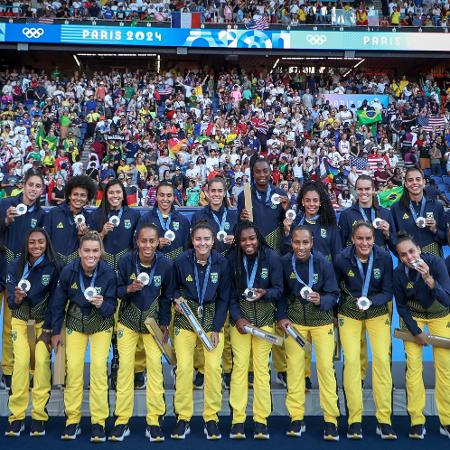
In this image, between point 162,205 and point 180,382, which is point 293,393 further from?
point 162,205

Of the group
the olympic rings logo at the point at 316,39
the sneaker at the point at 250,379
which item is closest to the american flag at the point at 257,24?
the olympic rings logo at the point at 316,39

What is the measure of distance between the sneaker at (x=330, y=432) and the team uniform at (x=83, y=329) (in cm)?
197

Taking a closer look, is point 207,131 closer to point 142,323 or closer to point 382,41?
point 382,41

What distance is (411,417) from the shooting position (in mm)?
6188

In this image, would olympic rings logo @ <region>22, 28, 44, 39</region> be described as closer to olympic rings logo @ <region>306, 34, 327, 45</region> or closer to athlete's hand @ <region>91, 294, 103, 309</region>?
olympic rings logo @ <region>306, 34, 327, 45</region>

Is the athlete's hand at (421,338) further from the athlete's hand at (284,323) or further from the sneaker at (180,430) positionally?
Result: the sneaker at (180,430)

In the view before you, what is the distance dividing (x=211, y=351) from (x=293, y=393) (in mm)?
843

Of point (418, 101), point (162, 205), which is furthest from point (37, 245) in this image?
point (418, 101)

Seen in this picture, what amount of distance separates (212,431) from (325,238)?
2320 millimetres

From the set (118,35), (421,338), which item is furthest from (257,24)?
(421,338)

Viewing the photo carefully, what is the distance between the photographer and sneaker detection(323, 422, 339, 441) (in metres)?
6.04

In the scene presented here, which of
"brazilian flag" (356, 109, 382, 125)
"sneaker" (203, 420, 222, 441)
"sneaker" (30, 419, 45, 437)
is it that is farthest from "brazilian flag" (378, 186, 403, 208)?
"sneaker" (30, 419, 45, 437)

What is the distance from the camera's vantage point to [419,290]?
20.6 feet

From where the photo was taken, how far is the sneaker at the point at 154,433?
600cm
